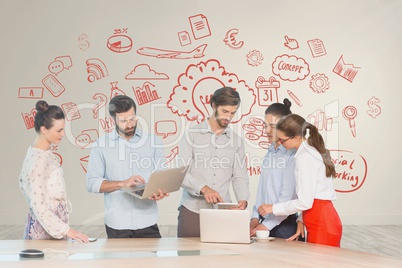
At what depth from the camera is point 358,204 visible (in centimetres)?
784

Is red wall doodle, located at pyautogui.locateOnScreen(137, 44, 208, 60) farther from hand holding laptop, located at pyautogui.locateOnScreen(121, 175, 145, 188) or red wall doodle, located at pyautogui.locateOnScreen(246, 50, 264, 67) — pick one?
hand holding laptop, located at pyautogui.locateOnScreen(121, 175, 145, 188)

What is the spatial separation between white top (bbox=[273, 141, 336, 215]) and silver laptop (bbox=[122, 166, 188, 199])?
57 cm

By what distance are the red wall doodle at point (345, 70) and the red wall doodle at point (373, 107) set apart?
36 cm

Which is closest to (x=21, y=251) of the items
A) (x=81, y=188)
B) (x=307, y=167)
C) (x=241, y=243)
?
(x=241, y=243)

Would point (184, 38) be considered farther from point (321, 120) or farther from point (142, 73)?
point (321, 120)

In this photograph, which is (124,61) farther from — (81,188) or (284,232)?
(284,232)

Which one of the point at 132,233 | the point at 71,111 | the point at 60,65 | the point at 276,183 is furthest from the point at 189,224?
the point at 60,65

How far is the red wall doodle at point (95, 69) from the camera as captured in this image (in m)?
7.67

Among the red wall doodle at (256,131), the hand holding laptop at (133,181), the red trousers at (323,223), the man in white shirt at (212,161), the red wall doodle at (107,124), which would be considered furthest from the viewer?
the red wall doodle at (256,131)

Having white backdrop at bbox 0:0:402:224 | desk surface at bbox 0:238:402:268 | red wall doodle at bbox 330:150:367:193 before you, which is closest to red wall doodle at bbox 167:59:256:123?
white backdrop at bbox 0:0:402:224

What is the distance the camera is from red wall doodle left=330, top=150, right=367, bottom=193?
7809mm

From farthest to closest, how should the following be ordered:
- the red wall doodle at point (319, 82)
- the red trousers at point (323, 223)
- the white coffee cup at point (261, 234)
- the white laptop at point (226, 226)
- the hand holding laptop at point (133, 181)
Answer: the red wall doodle at point (319, 82) → the hand holding laptop at point (133, 181) → the red trousers at point (323, 223) → the white coffee cup at point (261, 234) → the white laptop at point (226, 226)

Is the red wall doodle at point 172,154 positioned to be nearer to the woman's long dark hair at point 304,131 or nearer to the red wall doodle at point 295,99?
the red wall doodle at point 295,99

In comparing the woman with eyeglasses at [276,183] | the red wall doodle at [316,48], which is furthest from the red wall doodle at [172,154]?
the woman with eyeglasses at [276,183]
